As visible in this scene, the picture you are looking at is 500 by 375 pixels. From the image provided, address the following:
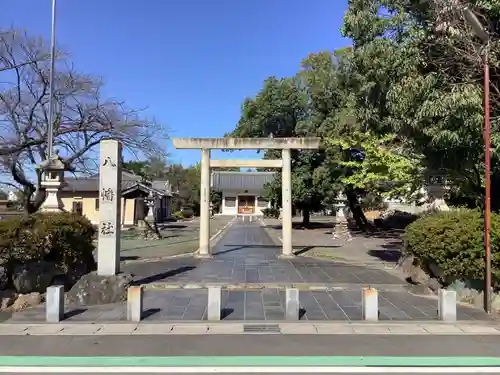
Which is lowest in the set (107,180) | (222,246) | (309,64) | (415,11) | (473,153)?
(222,246)

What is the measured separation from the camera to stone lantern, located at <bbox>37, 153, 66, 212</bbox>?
13.7 meters

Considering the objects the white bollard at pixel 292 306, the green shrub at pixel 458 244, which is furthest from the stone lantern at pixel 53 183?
the green shrub at pixel 458 244

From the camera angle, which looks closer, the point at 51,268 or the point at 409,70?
the point at 51,268

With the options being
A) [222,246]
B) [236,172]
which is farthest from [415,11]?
[236,172]

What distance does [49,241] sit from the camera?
9.98 m

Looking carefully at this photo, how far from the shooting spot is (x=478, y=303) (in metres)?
8.98

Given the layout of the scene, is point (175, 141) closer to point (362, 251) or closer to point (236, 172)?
point (362, 251)

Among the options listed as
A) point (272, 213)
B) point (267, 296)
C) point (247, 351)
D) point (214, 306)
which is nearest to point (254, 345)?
point (247, 351)

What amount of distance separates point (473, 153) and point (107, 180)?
8797 mm

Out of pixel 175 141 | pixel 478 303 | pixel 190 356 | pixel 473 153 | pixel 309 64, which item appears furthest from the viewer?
pixel 309 64

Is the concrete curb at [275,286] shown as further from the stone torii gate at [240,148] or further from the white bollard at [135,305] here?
the stone torii gate at [240,148]

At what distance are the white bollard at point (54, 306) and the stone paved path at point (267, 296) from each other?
265 mm

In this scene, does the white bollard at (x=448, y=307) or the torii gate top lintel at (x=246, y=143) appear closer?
the white bollard at (x=448, y=307)

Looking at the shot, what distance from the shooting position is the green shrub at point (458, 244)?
8.79 metres
